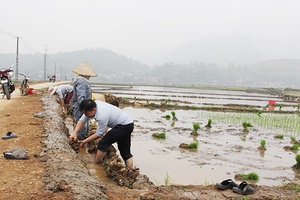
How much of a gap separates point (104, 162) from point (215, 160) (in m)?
3.13

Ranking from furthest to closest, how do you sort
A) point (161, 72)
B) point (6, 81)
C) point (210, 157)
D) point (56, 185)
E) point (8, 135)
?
point (161, 72)
point (6, 81)
point (210, 157)
point (8, 135)
point (56, 185)

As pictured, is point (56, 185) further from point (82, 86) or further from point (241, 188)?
point (82, 86)

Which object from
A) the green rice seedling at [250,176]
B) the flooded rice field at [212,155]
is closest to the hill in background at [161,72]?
the flooded rice field at [212,155]

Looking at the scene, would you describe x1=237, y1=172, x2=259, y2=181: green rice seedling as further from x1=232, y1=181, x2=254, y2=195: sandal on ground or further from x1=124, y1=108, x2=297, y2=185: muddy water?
x1=232, y1=181, x2=254, y2=195: sandal on ground

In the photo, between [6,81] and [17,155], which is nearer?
[17,155]

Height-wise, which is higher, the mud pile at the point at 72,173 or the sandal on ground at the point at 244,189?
the mud pile at the point at 72,173

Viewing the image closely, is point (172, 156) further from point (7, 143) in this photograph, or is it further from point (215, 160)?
point (7, 143)

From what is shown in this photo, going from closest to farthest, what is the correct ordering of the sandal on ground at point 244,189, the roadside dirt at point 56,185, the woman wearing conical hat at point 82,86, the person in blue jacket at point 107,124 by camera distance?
the roadside dirt at point 56,185 < the sandal on ground at point 244,189 < the person in blue jacket at point 107,124 < the woman wearing conical hat at point 82,86

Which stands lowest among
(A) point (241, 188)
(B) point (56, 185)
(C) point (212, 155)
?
(C) point (212, 155)

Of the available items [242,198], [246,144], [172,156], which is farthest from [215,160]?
[242,198]

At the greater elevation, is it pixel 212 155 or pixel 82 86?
pixel 82 86

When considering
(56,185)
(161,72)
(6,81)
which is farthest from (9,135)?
(161,72)

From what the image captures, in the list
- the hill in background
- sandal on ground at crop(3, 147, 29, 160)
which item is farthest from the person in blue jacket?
the hill in background

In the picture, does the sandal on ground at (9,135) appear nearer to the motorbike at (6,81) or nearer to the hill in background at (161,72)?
A: the motorbike at (6,81)
